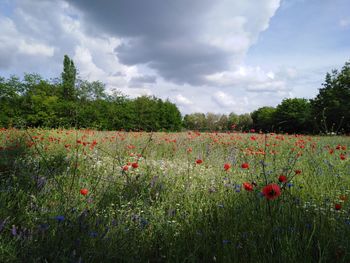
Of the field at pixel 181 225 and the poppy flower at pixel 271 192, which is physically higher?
the poppy flower at pixel 271 192

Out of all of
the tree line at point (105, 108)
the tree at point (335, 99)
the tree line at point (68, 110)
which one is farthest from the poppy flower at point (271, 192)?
the tree at point (335, 99)

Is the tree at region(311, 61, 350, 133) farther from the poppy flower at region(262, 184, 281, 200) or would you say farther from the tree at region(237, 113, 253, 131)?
the poppy flower at region(262, 184, 281, 200)

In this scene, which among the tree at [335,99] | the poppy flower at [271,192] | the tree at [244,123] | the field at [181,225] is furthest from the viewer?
the tree at [335,99]

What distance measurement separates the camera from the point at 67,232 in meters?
1.61

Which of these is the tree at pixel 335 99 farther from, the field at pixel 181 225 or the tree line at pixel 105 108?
the field at pixel 181 225

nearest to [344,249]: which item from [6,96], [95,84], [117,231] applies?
[117,231]

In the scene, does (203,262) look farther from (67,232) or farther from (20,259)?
(20,259)

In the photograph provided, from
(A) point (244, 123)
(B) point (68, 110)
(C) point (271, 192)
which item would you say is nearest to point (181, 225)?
(C) point (271, 192)

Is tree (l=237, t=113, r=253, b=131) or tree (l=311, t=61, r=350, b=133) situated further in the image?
tree (l=311, t=61, r=350, b=133)

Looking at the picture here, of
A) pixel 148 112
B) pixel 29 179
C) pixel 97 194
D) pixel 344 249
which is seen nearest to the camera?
pixel 344 249

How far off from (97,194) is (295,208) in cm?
213

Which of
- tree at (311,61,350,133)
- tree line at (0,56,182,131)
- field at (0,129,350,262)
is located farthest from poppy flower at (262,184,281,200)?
tree at (311,61,350,133)

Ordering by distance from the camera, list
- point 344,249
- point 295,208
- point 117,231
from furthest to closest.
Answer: point 295,208
point 117,231
point 344,249

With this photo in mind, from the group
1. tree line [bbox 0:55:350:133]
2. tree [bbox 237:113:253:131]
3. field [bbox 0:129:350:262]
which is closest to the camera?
field [bbox 0:129:350:262]
